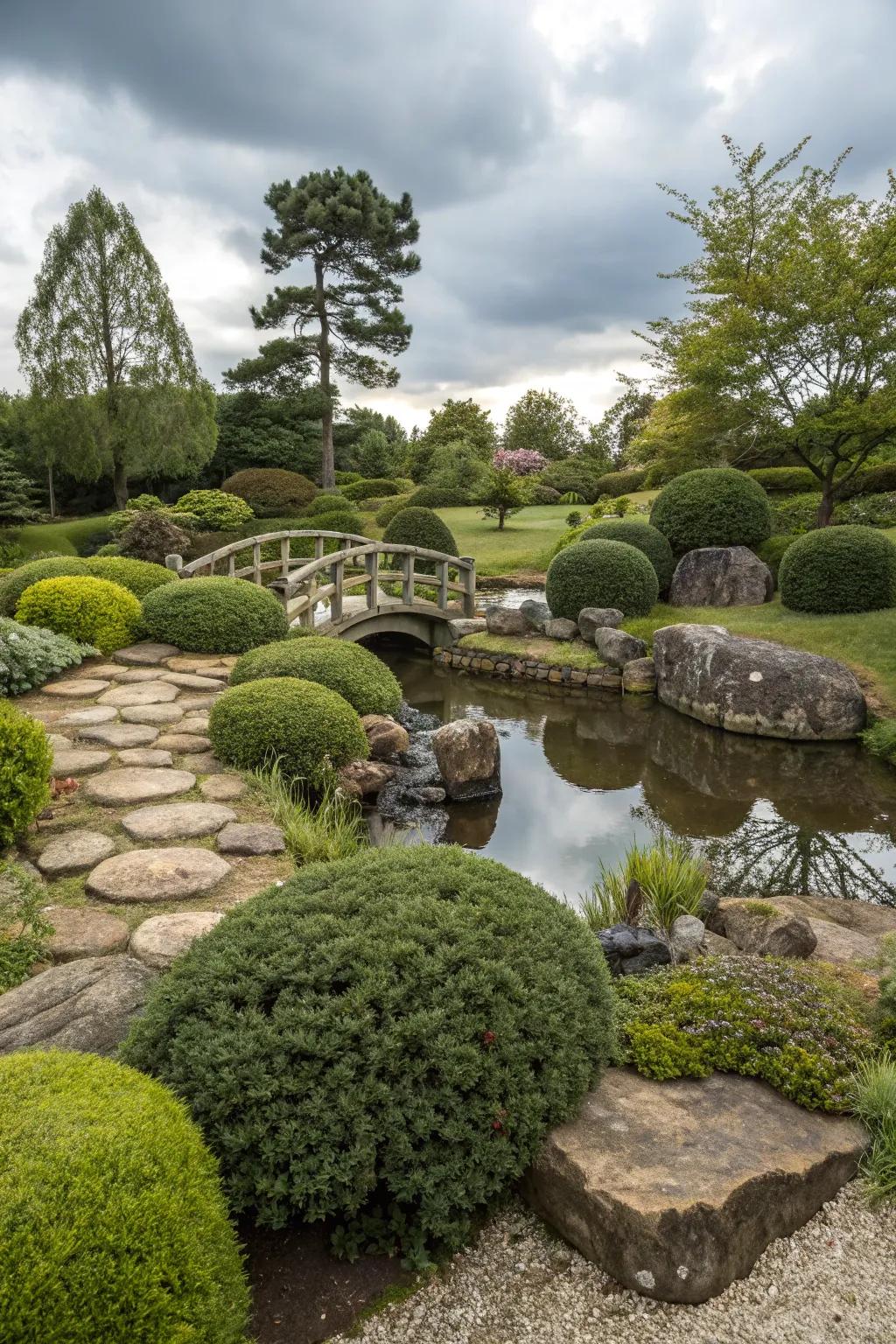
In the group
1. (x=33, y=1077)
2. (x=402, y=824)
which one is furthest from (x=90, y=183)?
(x=33, y=1077)

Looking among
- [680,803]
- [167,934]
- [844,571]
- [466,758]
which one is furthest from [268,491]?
[167,934]

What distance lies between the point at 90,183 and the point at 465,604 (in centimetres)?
1824

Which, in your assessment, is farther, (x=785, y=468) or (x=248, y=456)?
(x=248, y=456)

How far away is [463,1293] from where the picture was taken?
1.81m

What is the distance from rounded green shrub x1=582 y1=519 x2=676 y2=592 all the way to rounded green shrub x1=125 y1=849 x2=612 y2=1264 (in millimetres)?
11854

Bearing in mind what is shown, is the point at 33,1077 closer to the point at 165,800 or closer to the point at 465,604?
the point at 165,800

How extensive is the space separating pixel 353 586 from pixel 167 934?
10299 mm

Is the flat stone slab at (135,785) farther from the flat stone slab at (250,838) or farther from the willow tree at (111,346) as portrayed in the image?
the willow tree at (111,346)

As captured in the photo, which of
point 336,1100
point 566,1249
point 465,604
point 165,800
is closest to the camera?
point 336,1100

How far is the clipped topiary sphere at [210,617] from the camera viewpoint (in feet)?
26.3

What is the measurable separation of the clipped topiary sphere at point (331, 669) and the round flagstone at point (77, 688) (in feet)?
3.71

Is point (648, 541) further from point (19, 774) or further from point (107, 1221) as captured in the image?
point (107, 1221)

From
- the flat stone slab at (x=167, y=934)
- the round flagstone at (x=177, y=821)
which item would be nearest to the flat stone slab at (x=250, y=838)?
the round flagstone at (x=177, y=821)

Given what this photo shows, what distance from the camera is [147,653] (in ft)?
25.5
